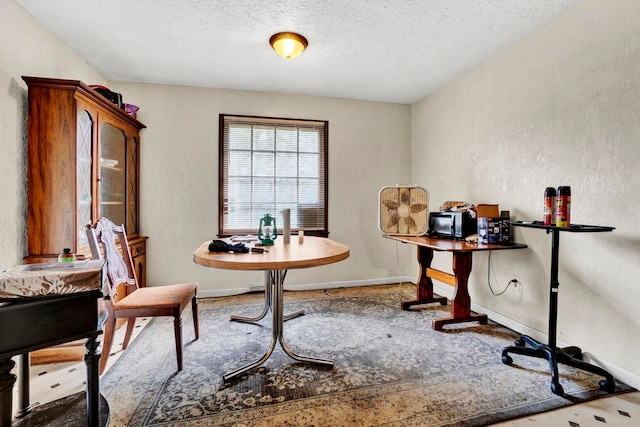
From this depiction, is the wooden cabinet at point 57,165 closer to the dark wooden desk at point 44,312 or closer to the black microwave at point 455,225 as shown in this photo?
the dark wooden desk at point 44,312

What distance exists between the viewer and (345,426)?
59.0 inches

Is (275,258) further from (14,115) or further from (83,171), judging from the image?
(14,115)

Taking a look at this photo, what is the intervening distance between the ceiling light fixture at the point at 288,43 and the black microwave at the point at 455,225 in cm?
204

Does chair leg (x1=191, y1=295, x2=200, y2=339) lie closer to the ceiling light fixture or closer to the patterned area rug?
the patterned area rug

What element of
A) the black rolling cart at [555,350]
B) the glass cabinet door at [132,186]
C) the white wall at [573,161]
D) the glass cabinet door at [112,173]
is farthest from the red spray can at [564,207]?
the glass cabinet door at [132,186]

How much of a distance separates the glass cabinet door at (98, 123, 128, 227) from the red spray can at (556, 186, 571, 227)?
11.0ft

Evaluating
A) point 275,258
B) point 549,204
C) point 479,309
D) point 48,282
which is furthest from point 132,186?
point 479,309

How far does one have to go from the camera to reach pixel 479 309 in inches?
120

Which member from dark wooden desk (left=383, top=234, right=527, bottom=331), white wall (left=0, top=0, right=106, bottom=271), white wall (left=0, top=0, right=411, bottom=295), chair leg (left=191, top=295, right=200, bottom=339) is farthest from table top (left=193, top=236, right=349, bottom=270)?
white wall (left=0, top=0, right=411, bottom=295)

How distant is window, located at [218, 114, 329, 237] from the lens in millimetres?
3662

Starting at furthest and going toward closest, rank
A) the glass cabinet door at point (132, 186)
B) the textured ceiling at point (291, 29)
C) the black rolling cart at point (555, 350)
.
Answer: the glass cabinet door at point (132, 186) < the textured ceiling at point (291, 29) < the black rolling cart at point (555, 350)

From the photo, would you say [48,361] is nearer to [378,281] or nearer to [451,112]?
[378,281]

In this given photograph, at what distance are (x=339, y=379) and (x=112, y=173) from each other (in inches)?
105

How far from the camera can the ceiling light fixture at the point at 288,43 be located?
2434 mm
